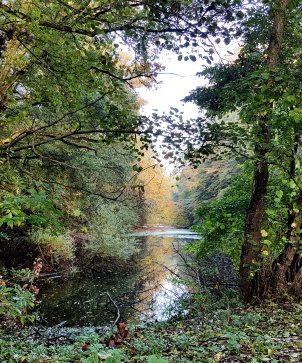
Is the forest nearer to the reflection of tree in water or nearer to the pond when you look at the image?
the pond

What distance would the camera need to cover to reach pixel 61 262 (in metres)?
14.9

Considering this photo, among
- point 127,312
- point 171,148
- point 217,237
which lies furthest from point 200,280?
point 171,148

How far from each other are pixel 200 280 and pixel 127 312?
7.37 ft

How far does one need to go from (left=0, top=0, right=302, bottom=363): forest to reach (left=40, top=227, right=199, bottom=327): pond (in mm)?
133

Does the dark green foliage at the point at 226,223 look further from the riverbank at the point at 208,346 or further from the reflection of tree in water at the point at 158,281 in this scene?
the riverbank at the point at 208,346

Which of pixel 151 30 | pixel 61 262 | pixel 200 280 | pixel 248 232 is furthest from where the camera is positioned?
pixel 61 262

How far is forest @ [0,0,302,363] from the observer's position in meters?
3.42

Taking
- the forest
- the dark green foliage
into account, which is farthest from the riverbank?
the dark green foliage

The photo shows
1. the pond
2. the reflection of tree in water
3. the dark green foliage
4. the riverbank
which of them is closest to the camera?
the riverbank

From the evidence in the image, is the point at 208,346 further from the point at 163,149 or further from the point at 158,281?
the point at 158,281

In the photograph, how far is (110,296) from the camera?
380 inches

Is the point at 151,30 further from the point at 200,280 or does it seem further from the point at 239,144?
the point at 200,280

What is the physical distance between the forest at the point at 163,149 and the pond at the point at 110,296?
0.44 feet

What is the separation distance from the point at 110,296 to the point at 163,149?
6.44m
